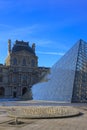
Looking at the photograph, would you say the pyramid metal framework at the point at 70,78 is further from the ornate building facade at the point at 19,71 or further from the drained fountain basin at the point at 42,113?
the ornate building facade at the point at 19,71

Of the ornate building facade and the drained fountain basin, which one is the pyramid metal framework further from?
the ornate building facade

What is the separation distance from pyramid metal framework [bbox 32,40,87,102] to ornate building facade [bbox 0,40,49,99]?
65003 mm

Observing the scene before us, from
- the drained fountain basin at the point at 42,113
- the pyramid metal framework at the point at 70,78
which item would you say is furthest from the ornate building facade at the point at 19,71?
the drained fountain basin at the point at 42,113

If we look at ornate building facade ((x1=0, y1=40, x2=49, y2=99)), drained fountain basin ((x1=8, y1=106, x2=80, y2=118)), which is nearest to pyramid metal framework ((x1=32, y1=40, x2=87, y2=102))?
drained fountain basin ((x1=8, y1=106, x2=80, y2=118))

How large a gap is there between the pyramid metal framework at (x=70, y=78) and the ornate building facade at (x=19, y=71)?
65.0m

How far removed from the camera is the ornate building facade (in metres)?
124

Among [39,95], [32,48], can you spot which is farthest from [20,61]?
[39,95]

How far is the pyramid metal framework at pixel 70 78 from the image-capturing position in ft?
151

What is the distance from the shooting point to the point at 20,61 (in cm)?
12731

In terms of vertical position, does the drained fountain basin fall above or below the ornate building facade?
below

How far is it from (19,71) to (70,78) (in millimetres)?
77965

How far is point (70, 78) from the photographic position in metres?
48.5

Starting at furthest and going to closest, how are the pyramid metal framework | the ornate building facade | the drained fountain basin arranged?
1. the ornate building facade
2. the pyramid metal framework
3. the drained fountain basin

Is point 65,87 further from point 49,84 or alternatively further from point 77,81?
point 49,84
